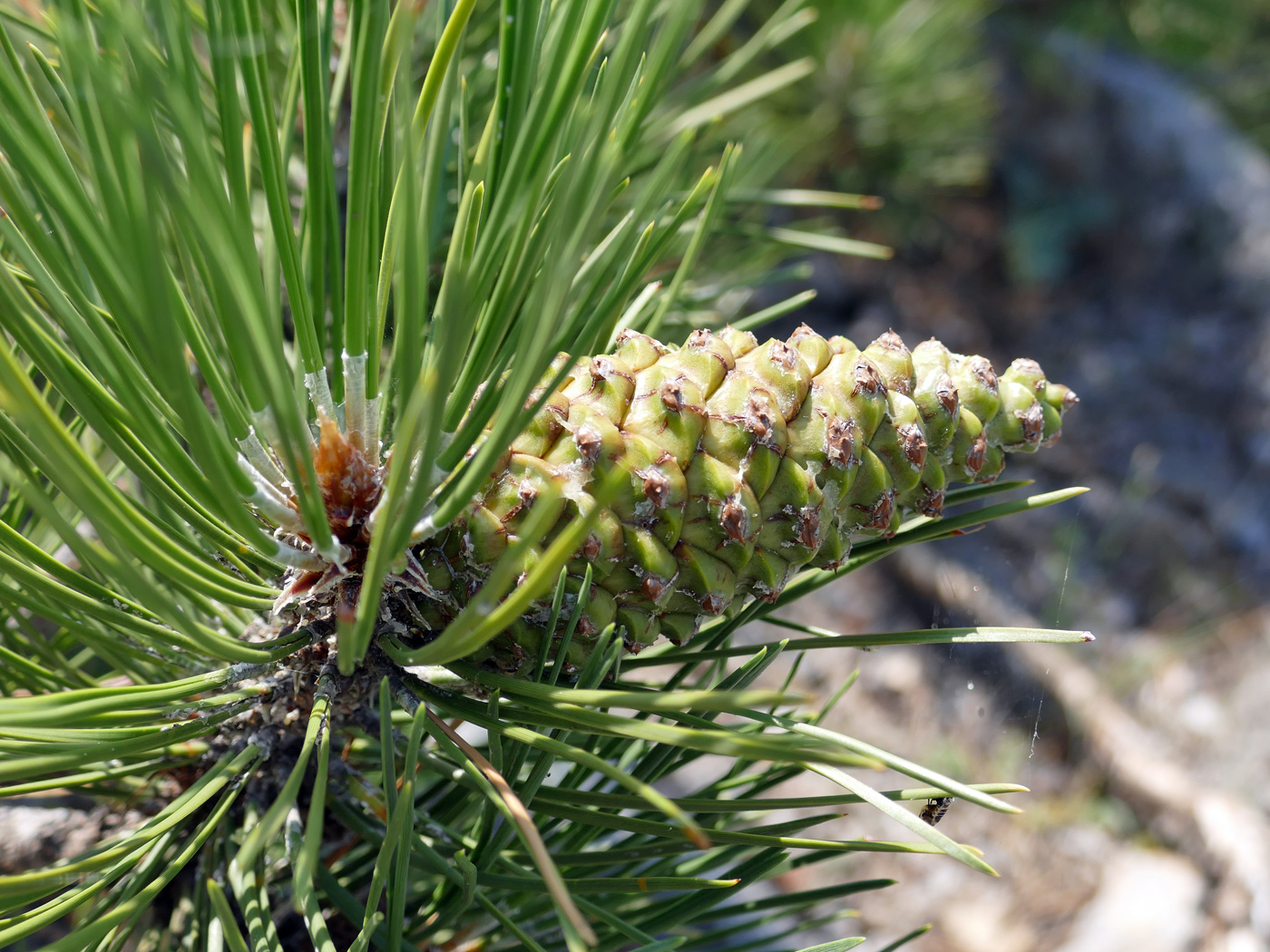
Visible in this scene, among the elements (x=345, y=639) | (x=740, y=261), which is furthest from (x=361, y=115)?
(x=740, y=261)

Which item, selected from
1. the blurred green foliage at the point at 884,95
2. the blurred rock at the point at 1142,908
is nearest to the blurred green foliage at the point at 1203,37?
the blurred green foliage at the point at 884,95

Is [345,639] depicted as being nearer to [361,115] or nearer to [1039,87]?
[361,115]

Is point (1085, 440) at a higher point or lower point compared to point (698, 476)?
lower

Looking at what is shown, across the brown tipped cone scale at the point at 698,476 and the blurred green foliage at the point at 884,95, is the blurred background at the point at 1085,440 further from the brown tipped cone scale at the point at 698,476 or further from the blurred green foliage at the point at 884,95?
the brown tipped cone scale at the point at 698,476

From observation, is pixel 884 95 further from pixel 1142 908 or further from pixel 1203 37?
pixel 1203 37

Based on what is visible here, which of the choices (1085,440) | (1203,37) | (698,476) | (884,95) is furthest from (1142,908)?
(1203,37)

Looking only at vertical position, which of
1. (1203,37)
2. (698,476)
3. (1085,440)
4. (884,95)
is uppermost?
(698,476)
